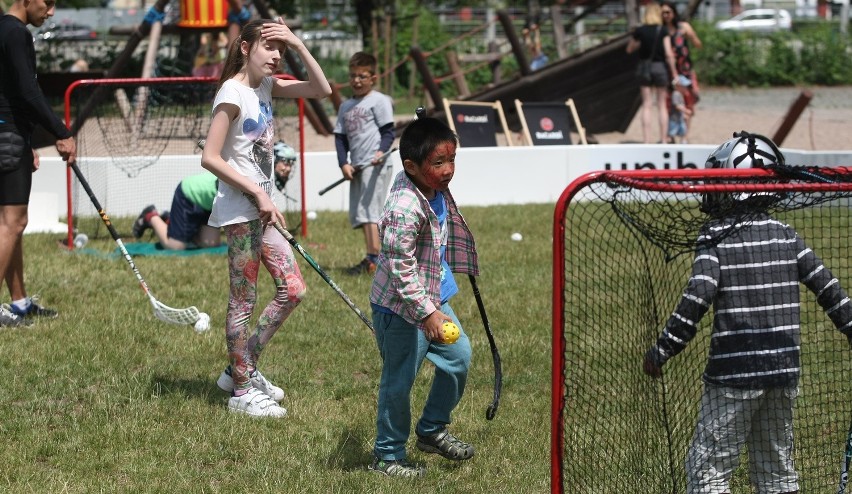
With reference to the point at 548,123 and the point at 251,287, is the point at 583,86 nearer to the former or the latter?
the point at 548,123

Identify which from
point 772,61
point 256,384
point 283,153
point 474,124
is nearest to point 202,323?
point 256,384

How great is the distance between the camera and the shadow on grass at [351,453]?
4.89 metres

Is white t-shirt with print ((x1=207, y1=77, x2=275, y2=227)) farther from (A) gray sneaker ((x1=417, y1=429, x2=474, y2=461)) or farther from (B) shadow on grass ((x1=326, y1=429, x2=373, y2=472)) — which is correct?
(A) gray sneaker ((x1=417, y1=429, x2=474, y2=461))

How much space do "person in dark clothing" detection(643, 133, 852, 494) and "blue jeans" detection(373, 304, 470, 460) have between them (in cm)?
92

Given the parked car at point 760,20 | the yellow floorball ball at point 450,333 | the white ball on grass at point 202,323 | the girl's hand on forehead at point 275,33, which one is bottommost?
the parked car at point 760,20

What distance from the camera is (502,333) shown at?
7047mm

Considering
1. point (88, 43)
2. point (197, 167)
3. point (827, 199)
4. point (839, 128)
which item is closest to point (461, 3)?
point (88, 43)

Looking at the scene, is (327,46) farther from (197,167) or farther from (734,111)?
(197,167)

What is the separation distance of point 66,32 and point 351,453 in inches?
1029

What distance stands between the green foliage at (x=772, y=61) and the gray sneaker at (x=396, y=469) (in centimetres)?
2691

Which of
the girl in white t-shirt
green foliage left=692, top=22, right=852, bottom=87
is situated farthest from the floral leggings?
green foliage left=692, top=22, right=852, bottom=87

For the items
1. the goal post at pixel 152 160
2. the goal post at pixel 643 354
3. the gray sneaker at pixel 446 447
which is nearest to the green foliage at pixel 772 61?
the goal post at pixel 152 160

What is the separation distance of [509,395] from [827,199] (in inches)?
91.8

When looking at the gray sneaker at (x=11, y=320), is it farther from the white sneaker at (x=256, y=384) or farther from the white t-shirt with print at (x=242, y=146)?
the white t-shirt with print at (x=242, y=146)
